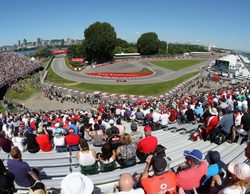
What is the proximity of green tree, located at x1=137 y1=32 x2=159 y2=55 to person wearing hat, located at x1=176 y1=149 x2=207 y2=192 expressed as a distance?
104m

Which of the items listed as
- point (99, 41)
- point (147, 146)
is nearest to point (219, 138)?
point (147, 146)

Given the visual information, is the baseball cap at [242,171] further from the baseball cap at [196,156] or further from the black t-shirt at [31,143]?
the black t-shirt at [31,143]

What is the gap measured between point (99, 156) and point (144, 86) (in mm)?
39837

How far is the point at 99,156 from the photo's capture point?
7.17 m

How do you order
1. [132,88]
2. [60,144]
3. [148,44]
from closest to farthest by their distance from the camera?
[60,144] → [132,88] → [148,44]

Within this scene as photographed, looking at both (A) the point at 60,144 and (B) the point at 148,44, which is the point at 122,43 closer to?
(B) the point at 148,44

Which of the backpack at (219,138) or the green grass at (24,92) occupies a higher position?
the backpack at (219,138)

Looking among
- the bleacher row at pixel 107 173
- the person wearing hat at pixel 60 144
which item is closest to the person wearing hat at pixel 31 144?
the bleacher row at pixel 107 173

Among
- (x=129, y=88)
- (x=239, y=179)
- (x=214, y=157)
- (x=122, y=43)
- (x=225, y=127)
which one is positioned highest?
(x=122, y=43)

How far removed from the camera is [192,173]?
5461 millimetres

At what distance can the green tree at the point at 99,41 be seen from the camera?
8294 cm

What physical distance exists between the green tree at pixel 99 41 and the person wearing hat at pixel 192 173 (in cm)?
7960

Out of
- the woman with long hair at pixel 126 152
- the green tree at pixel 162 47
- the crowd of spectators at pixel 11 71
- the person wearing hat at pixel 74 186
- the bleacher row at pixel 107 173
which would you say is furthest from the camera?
the green tree at pixel 162 47

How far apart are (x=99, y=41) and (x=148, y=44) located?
102 feet
